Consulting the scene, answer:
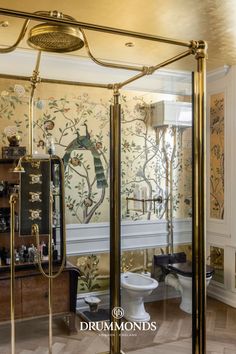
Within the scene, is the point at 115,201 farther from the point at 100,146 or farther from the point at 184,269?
the point at 184,269

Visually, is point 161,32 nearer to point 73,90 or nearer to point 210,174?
point 73,90

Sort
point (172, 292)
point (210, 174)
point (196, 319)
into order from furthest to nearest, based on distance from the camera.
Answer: point (210, 174)
point (172, 292)
point (196, 319)

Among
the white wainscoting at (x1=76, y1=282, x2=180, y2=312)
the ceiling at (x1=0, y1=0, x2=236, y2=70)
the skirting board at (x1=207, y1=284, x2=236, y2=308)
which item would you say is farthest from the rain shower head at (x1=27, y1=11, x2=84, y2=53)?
the skirting board at (x1=207, y1=284, x2=236, y2=308)

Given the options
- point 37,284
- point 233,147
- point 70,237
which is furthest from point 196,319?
point 233,147

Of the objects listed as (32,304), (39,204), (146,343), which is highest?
(39,204)

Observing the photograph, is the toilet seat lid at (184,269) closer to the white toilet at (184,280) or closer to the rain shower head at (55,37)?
the white toilet at (184,280)

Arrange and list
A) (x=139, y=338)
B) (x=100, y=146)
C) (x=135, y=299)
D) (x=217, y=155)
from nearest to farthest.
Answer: (x=139, y=338), (x=135, y=299), (x=100, y=146), (x=217, y=155)

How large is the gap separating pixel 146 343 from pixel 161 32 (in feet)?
8.58

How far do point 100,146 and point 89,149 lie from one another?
129 mm

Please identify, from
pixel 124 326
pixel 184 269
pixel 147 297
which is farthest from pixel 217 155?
pixel 124 326

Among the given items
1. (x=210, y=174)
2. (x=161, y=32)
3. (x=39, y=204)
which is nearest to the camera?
(x=39, y=204)

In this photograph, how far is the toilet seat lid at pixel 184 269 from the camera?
12.2 feet

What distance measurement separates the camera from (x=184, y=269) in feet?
12.5

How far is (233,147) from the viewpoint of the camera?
4129 mm
